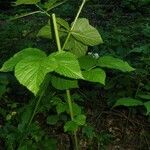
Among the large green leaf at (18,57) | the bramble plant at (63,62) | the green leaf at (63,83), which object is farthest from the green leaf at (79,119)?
the large green leaf at (18,57)

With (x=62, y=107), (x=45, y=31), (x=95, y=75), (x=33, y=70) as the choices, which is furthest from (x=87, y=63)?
(x=62, y=107)

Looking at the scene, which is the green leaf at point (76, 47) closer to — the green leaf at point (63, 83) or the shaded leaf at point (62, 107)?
the green leaf at point (63, 83)

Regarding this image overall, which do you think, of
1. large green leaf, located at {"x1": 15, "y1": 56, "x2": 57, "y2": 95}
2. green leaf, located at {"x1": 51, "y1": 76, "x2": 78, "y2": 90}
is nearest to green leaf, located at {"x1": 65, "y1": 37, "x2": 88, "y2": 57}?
green leaf, located at {"x1": 51, "y1": 76, "x2": 78, "y2": 90}

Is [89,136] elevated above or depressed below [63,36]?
below

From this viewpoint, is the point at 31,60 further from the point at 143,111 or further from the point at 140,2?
the point at 140,2

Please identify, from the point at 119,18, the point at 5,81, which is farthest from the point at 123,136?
the point at 119,18

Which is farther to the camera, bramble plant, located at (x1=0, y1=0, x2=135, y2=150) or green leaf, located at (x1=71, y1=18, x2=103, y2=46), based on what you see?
green leaf, located at (x1=71, y1=18, x2=103, y2=46)

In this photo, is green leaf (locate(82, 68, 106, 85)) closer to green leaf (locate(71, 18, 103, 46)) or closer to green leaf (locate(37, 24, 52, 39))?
green leaf (locate(71, 18, 103, 46))
